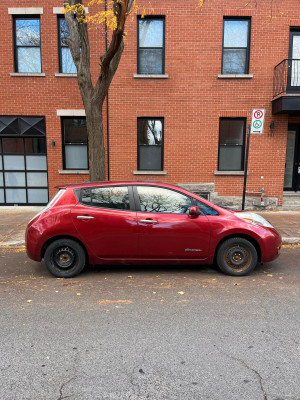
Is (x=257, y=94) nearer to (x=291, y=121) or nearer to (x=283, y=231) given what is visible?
(x=291, y=121)

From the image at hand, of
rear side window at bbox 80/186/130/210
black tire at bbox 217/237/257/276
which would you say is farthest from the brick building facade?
black tire at bbox 217/237/257/276

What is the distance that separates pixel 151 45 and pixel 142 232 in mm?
7835

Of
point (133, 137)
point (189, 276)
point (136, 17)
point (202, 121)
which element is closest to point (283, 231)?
point (189, 276)

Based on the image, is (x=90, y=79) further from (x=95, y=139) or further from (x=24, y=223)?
(x=24, y=223)

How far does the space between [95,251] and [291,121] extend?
349 inches

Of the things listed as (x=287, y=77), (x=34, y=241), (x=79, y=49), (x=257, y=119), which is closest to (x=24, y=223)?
(x=34, y=241)

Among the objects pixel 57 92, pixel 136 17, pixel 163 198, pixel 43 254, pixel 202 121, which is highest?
pixel 136 17

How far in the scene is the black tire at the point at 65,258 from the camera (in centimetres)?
451

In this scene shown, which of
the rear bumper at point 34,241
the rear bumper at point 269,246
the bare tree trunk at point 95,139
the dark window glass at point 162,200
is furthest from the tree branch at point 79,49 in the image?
the rear bumper at point 269,246

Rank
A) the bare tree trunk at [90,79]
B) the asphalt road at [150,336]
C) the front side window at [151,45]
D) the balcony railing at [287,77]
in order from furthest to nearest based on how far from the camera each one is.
Result: the front side window at [151,45] < the balcony railing at [287,77] < the bare tree trunk at [90,79] < the asphalt road at [150,336]

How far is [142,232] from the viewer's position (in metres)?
4.45

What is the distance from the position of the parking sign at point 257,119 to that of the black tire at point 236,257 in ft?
12.0

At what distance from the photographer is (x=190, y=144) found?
32.6ft

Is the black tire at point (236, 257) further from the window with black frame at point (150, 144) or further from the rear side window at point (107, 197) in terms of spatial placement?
the window with black frame at point (150, 144)
